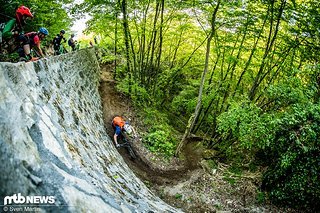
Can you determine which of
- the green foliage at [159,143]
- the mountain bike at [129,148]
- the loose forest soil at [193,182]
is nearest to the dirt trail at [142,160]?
the loose forest soil at [193,182]

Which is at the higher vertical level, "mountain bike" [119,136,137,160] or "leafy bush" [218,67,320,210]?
"leafy bush" [218,67,320,210]

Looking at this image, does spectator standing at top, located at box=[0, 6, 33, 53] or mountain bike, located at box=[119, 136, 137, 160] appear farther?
mountain bike, located at box=[119, 136, 137, 160]

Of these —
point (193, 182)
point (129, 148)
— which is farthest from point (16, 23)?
point (193, 182)

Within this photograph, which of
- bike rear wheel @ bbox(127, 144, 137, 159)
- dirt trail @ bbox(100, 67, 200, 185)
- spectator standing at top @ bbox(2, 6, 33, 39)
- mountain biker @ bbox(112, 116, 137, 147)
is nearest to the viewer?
spectator standing at top @ bbox(2, 6, 33, 39)

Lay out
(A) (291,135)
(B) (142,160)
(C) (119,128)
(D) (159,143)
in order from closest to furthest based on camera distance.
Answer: (A) (291,135), (C) (119,128), (B) (142,160), (D) (159,143)

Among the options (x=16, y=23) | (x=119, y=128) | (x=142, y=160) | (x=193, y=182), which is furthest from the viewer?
(x=142, y=160)

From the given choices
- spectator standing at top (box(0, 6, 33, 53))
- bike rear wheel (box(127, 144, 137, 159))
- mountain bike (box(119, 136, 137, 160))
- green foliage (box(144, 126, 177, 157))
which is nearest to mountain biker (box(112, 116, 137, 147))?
mountain bike (box(119, 136, 137, 160))

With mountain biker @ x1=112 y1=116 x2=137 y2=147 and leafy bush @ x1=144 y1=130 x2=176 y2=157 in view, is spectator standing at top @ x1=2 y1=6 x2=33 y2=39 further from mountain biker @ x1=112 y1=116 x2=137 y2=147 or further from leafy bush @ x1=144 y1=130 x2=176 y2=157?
leafy bush @ x1=144 y1=130 x2=176 y2=157

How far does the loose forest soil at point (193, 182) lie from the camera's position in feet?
31.0

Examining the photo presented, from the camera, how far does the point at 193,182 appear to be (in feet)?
35.1

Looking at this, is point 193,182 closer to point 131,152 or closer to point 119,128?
point 131,152

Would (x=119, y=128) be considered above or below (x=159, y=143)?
above

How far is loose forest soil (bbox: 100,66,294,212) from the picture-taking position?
31.0ft

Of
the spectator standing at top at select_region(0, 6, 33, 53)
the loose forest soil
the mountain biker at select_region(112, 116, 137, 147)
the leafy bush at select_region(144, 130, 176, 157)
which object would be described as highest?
the spectator standing at top at select_region(0, 6, 33, 53)
